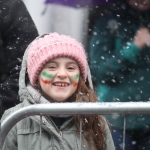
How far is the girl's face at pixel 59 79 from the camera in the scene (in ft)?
11.2

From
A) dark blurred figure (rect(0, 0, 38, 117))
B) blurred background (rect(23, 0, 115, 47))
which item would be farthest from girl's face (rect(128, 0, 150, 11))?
dark blurred figure (rect(0, 0, 38, 117))

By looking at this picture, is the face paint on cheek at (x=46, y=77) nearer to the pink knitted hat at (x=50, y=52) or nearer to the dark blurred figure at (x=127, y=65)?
the pink knitted hat at (x=50, y=52)

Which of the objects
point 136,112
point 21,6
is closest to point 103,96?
point 21,6

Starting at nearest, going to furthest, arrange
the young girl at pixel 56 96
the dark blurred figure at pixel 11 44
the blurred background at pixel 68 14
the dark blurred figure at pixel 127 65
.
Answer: the young girl at pixel 56 96 → the dark blurred figure at pixel 11 44 → the dark blurred figure at pixel 127 65 → the blurred background at pixel 68 14

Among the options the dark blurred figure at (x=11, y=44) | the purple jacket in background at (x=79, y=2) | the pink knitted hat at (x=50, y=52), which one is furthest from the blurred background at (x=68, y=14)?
the pink knitted hat at (x=50, y=52)

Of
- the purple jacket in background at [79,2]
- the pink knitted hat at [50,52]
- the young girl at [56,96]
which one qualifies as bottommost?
the young girl at [56,96]

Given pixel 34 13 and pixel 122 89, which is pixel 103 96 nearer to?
pixel 122 89

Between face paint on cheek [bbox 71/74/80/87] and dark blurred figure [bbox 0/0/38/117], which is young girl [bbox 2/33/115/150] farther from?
dark blurred figure [bbox 0/0/38/117]

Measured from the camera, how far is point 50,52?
346 cm

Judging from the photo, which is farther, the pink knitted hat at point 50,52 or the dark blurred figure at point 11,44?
→ the dark blurred figure at point 11,44

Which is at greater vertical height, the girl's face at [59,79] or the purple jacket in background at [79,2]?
the purple jacket in background at [79,2]

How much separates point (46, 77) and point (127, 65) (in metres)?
1.35

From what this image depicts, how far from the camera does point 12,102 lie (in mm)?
3980

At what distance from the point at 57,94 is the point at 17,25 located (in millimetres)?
824
